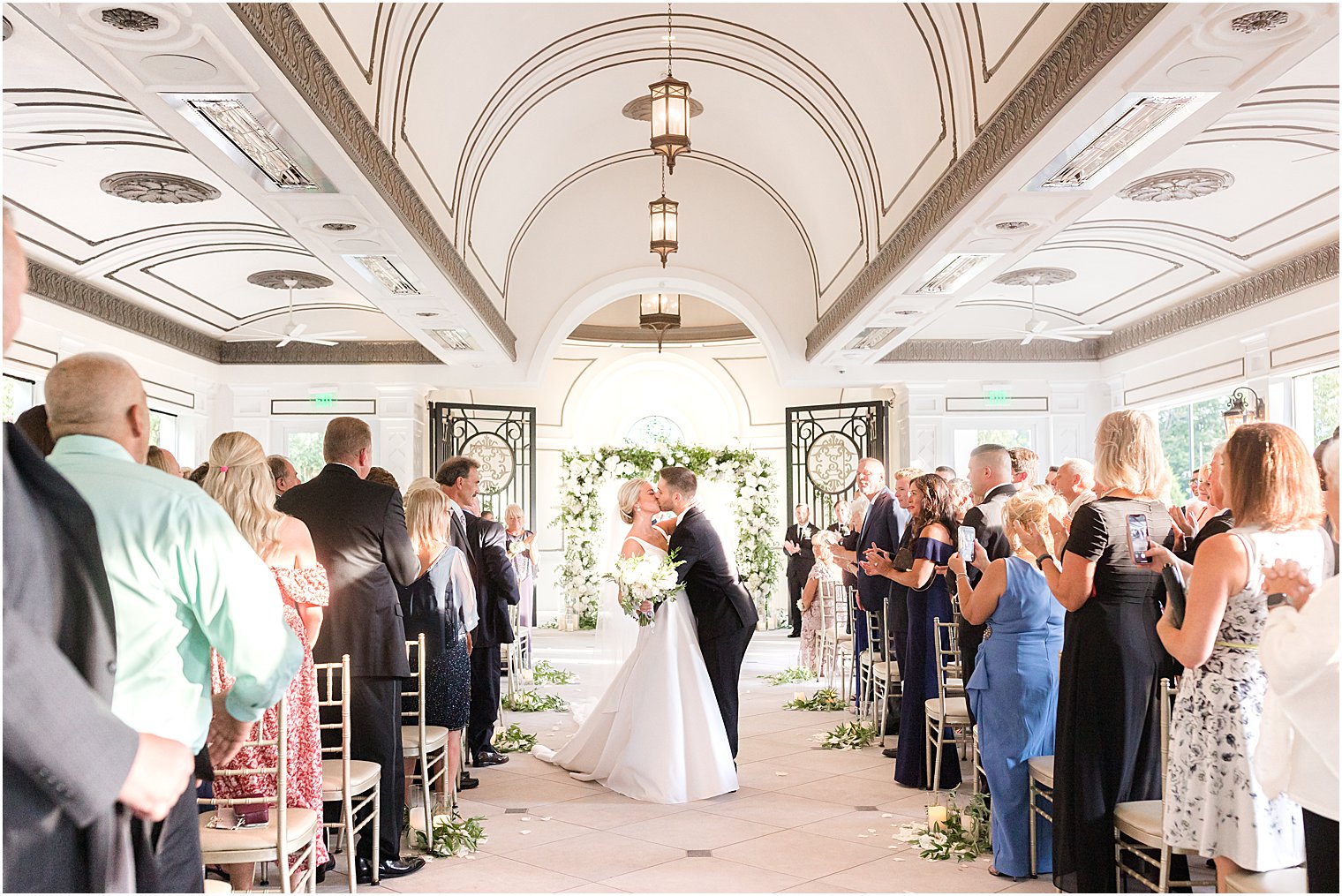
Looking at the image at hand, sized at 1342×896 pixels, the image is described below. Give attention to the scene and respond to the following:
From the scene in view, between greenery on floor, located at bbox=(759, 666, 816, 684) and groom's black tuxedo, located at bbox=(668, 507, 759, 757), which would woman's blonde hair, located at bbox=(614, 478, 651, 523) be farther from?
greenery on floor, located at bbox=(759, 666, 816, 684)

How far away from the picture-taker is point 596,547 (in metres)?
16.9

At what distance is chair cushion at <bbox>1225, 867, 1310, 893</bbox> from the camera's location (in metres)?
2.89

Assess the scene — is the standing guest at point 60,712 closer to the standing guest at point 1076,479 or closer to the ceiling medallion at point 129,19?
the ceiling medallion at point 129,19

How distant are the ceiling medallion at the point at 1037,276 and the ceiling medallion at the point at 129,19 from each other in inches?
360

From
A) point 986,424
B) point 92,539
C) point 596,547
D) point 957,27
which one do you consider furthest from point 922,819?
point 596,547

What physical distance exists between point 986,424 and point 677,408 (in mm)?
7118

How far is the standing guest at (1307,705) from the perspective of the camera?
92.5 inches

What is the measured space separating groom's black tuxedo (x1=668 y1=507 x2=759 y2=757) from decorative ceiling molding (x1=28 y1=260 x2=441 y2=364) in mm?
7661

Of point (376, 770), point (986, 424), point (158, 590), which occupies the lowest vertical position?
point (376, 770)

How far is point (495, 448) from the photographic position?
672 inches

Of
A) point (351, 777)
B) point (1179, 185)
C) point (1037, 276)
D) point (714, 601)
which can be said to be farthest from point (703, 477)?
point (351, 777)

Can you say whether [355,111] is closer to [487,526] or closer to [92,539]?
[487,526]

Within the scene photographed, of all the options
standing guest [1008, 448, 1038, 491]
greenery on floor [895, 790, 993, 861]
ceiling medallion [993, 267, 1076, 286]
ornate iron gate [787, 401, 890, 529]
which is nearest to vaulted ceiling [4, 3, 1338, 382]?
ceiling medallion [993, 267, 1076, 286]

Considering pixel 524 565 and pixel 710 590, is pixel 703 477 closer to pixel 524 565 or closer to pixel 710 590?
pixel 524 565
